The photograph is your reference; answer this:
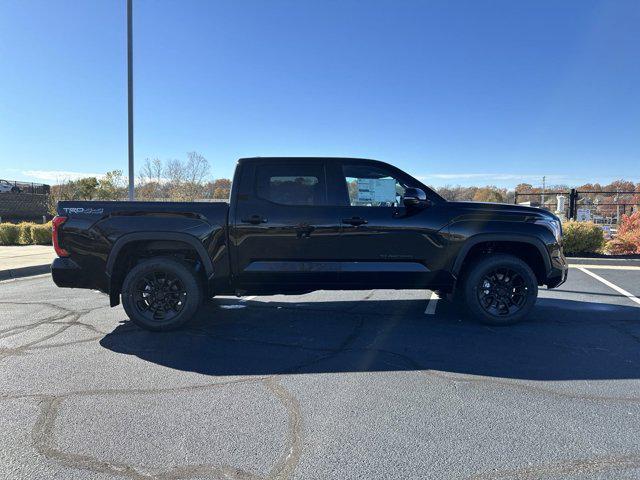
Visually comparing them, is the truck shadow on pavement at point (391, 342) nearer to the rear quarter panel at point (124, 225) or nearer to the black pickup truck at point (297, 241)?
the black pickup truck at point (297, 241)

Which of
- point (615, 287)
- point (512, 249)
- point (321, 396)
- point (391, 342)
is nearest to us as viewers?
point (321, 396)

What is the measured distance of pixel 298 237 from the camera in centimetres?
508

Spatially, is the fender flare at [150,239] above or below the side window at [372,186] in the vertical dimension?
below

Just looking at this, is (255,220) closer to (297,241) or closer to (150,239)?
(297,241)

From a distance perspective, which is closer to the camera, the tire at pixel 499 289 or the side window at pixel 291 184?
the side window at pixel 291 184

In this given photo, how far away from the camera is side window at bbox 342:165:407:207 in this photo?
5.23m

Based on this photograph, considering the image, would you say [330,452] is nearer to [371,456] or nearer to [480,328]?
[371,456]

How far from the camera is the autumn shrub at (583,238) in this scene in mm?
11523

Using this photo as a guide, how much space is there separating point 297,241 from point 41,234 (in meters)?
13.5

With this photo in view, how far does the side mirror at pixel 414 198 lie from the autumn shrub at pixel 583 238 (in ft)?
27.0

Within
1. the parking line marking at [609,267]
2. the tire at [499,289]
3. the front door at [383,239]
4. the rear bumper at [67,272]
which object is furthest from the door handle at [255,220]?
the parking line marking at [609,267]

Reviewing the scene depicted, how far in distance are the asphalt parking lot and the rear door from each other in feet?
2.14

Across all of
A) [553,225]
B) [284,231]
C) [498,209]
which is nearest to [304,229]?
[284,231]

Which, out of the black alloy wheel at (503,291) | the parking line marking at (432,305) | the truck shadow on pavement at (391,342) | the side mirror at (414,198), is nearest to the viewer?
the truck shadow on pavement at (391,342)
